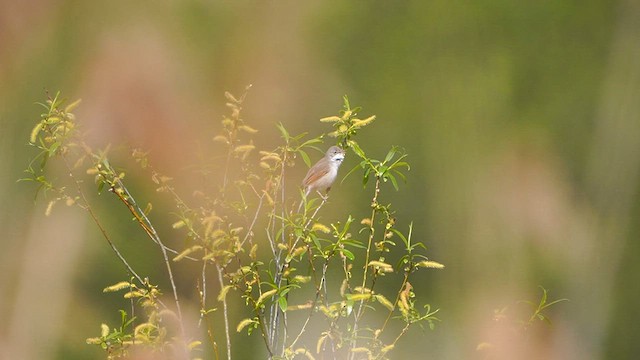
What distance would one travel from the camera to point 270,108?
3.14 m

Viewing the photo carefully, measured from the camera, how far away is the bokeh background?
307 cm

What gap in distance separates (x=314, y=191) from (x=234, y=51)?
0.69 m

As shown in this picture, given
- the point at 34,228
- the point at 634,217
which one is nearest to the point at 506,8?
the point at 634,217

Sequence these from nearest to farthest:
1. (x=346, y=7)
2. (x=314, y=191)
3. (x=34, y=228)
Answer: (x=314, y=191) → (x=34, y=228) → (x=346, y=7)

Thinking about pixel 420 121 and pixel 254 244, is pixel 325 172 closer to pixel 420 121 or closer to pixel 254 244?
pixel 254 244

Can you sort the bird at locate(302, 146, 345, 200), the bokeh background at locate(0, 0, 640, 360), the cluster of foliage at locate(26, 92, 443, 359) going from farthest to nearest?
1. the bokeh background at locate(0, 0, 640, 360)
2. the bird at locate(302, 146, 345, 200)
3. the cluster of foliage at locate(26, 92, 443, 359)

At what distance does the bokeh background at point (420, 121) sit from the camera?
3.07 m

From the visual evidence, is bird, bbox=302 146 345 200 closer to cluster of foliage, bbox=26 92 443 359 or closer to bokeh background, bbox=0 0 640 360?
cluster of foliage, bbox=26 92 443 359

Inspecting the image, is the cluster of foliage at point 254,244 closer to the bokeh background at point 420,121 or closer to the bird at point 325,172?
the bird at point 325,172

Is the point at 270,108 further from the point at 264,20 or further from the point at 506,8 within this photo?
the point at 506,8

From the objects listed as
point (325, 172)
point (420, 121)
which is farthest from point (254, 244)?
point (420, 121)

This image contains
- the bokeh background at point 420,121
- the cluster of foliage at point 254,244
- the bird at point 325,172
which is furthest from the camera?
the bokeh background at point 420,121

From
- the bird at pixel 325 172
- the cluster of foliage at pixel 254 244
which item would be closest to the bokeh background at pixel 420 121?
the cluster of foliage at pixel 254 244

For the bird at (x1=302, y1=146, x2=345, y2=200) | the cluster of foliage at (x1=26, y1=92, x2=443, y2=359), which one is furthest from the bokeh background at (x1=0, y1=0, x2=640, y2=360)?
the bird at (x1=302, y1=146, x2=345, y2=200)
